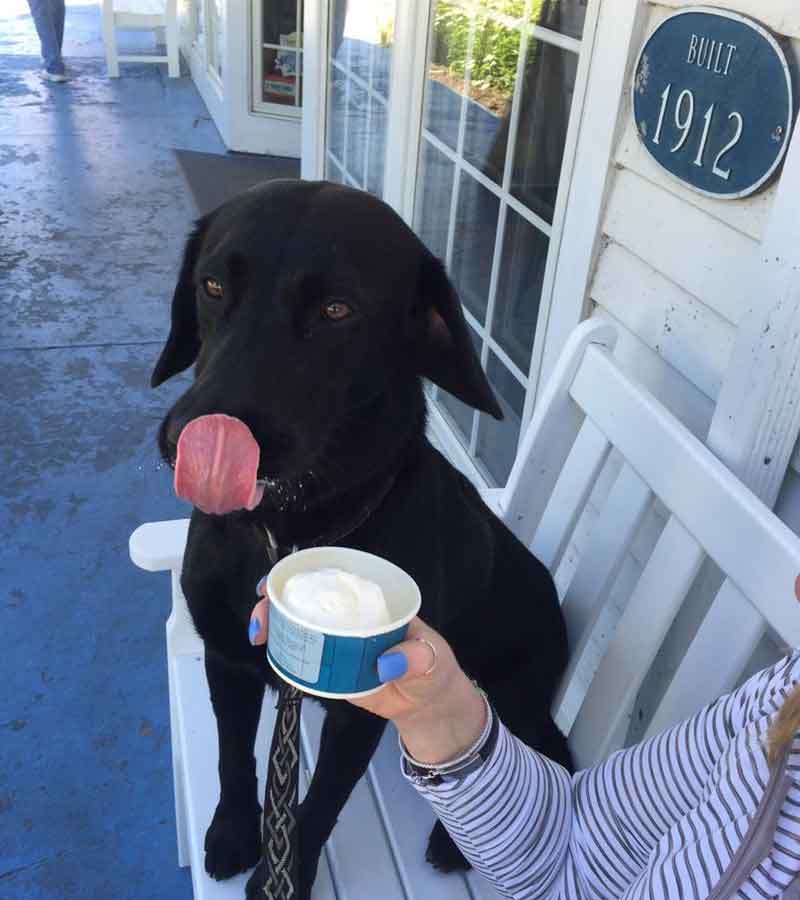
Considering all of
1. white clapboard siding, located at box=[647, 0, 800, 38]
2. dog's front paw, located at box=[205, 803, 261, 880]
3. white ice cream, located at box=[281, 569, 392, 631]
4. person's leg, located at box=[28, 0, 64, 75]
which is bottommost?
person's leg, located at box=[28, 0, 64, 75]

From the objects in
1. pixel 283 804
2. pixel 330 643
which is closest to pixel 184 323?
pixel 283 804

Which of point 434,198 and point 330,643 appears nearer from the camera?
point 330,643

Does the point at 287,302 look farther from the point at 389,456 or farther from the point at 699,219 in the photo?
the point at 699,219

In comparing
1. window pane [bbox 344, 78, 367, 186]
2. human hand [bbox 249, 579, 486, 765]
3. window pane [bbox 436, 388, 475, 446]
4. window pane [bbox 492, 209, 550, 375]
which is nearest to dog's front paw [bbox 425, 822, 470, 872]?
human hand [bbox 249, 579, 486, 765]

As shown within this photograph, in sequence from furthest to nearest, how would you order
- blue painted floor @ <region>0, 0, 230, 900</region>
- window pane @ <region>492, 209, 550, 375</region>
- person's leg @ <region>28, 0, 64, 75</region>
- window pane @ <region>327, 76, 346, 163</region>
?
person's leg @ <region>28, 0, 64, 75</region> → window pane @ <region>327, 76, 346, 163</region> → window pane @ <region>492, 209, 550, 375</region> → blue painted floor @ <region>0, 0, 230, 900</region>

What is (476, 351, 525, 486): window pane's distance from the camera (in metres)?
2.69

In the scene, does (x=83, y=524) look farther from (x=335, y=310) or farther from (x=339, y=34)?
(x=339, y=34)

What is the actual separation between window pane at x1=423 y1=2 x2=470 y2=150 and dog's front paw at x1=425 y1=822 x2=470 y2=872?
226 centimetres

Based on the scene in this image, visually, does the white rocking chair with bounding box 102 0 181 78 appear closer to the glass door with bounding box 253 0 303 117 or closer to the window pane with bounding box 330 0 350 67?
the glass door with bounding box 253 0 303 117

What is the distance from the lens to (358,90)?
4.24 meters

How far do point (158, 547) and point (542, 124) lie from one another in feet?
4.97

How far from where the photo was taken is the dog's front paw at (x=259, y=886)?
53.9 inches

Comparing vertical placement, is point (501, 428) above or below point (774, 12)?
below

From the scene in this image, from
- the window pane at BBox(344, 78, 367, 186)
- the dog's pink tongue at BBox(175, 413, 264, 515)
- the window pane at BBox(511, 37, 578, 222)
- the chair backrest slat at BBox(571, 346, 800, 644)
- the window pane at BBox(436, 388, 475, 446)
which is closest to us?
the dog's pink tongue at BBox(175, 413, 264, 515)
